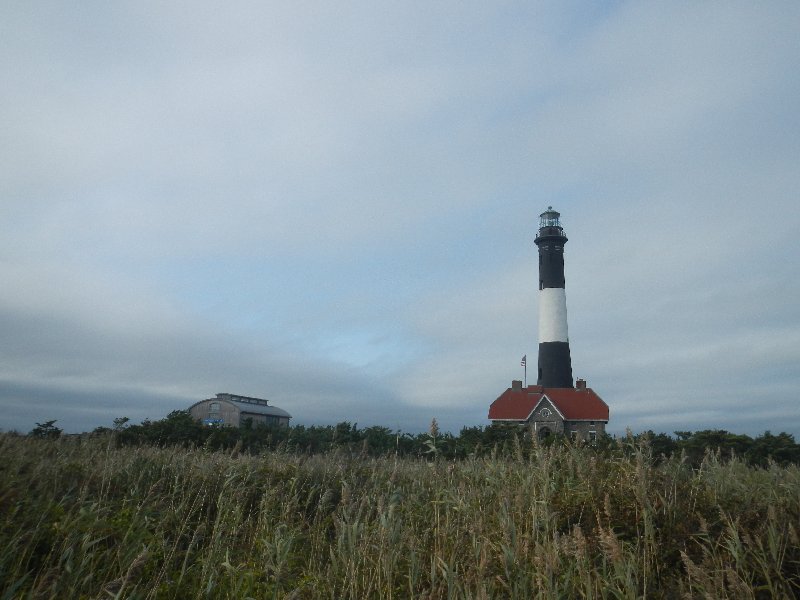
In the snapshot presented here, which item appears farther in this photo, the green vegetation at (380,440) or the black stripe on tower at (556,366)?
the black stripe on tower at (556,366)

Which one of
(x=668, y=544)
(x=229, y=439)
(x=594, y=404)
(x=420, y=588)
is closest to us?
(x=420, y=588)

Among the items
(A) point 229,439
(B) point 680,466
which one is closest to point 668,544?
(B) point 680,466

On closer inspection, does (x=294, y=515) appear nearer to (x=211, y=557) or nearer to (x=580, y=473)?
(x=211, y=557)

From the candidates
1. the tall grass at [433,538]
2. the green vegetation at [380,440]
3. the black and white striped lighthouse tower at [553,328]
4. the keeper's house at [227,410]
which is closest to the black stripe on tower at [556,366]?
the black and white striped lighthouse tower at [553,328]

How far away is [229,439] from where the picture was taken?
61.7ft

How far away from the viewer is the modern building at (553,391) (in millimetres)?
40969

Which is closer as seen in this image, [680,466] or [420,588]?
[420,588]

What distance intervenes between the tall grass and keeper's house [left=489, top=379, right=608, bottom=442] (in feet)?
107

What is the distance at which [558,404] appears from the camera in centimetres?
4138

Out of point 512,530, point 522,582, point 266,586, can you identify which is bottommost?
point 266,586

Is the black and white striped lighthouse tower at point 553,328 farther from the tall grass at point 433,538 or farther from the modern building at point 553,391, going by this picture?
the tall grass at point 433,538

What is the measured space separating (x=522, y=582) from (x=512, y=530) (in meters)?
0.52

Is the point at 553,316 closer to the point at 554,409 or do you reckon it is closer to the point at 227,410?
the point at 554,409

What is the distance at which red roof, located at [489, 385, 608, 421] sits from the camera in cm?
4153
